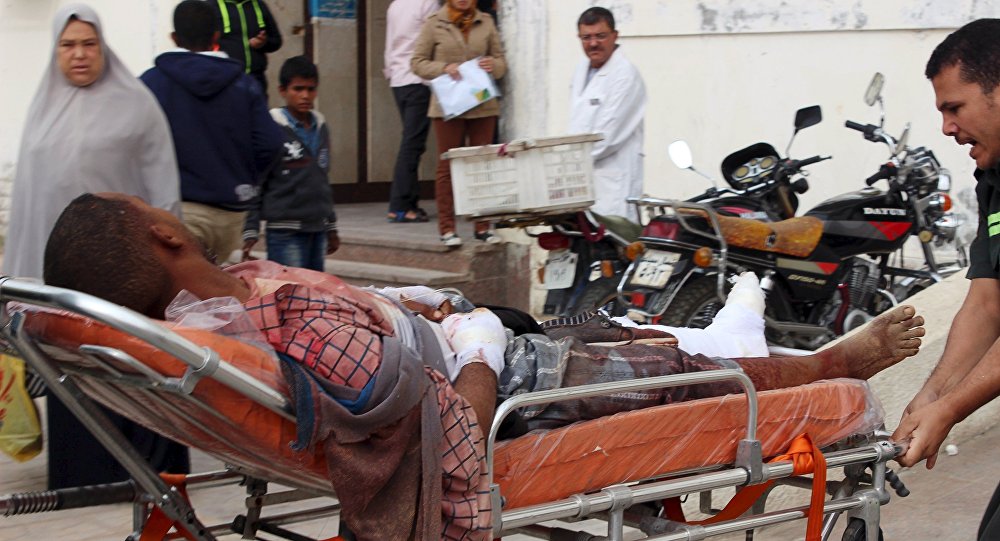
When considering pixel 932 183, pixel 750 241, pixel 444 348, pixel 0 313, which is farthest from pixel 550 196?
pixel 0 313

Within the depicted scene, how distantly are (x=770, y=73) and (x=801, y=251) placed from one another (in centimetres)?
203

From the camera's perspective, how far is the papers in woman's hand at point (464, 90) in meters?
8.04

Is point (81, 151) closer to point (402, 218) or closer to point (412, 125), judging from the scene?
point (412, 125)

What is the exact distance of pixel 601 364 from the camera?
10.1 ft

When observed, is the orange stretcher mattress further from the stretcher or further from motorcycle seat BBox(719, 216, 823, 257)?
motorcycle seat BBox(719, 216, 823, 257)

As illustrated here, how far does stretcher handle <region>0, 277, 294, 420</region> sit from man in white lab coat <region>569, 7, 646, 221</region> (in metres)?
5.16

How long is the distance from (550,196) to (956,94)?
334 cm

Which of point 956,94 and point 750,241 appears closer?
point 956,94

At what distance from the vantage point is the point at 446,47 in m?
8.12

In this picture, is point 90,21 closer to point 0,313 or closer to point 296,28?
point 0,313

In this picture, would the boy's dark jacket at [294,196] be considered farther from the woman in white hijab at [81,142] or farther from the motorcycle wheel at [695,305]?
the motorcycle wheel at [695,305]

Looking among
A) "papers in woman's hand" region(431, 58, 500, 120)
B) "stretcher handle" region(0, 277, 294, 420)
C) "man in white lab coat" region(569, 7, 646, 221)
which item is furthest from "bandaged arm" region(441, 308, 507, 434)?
"papers in woman's hand" region(431, 58, 500, 120)

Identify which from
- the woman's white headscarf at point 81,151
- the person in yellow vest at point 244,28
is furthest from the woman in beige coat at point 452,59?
the woman's white headscarf at point 81,151

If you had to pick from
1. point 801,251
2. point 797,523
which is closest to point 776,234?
point 801,251
